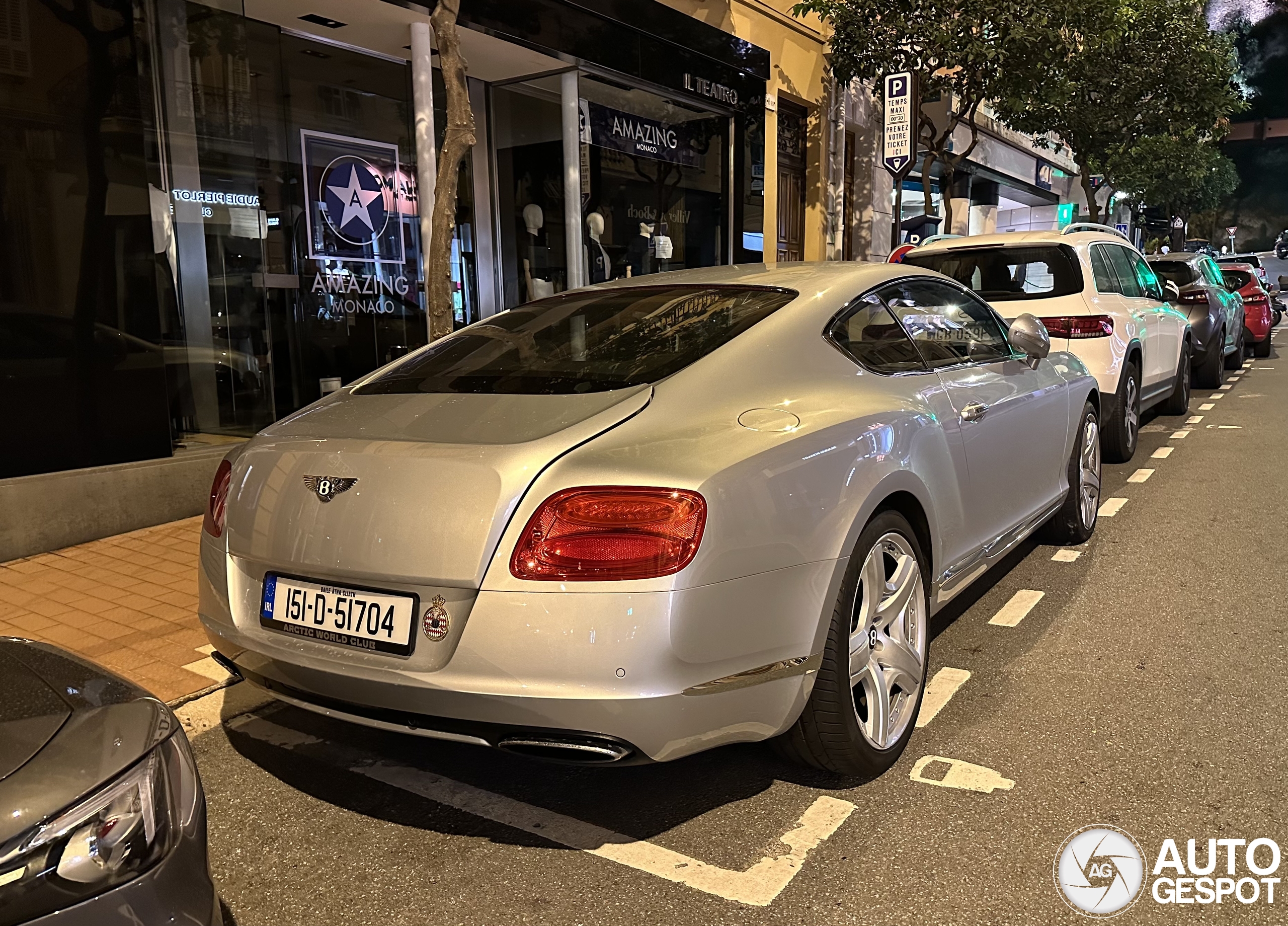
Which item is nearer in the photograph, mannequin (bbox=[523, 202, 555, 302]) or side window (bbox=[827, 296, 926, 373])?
side window (bbox=[827, 296, 926, 373])

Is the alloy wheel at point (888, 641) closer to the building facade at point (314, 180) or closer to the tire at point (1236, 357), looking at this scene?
the building facade at point (314, 180)

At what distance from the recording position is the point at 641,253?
11625 millimetres

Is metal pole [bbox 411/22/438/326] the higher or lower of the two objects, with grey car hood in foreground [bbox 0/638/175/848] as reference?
higher

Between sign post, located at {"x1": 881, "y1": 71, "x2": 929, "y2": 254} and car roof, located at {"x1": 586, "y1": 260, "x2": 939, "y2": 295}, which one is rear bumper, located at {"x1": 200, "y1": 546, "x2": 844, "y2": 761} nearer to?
car roof, located at {"x1": 586, "y1": 260, "x2": 939, "y2": 295}

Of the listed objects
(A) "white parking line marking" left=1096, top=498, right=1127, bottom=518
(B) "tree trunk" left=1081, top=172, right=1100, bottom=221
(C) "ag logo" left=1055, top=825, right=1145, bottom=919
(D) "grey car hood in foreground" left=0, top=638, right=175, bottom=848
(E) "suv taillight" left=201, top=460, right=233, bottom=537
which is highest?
(B) "tree trunk" left=1081, top=172, right=1100, bottom=221

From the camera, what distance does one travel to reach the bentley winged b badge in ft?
8.14

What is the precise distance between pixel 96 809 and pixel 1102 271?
7.17m

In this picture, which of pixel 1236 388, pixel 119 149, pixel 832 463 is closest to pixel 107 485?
pixel 119 149

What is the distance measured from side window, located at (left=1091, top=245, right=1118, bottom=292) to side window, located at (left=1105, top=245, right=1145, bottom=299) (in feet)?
0.37

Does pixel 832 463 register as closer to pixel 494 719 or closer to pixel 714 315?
pixel 714 315

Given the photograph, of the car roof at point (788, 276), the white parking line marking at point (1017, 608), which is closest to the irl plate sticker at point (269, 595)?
the car roof at point (788, 276)

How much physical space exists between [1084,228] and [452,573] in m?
7.05

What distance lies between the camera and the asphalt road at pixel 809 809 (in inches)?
92.7

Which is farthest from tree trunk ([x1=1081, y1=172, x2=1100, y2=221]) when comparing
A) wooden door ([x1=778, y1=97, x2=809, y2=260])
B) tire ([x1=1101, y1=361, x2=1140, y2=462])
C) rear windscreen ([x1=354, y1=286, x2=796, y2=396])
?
rear windscreen ([x1=354, y1=286, x2=796, y2=396])
